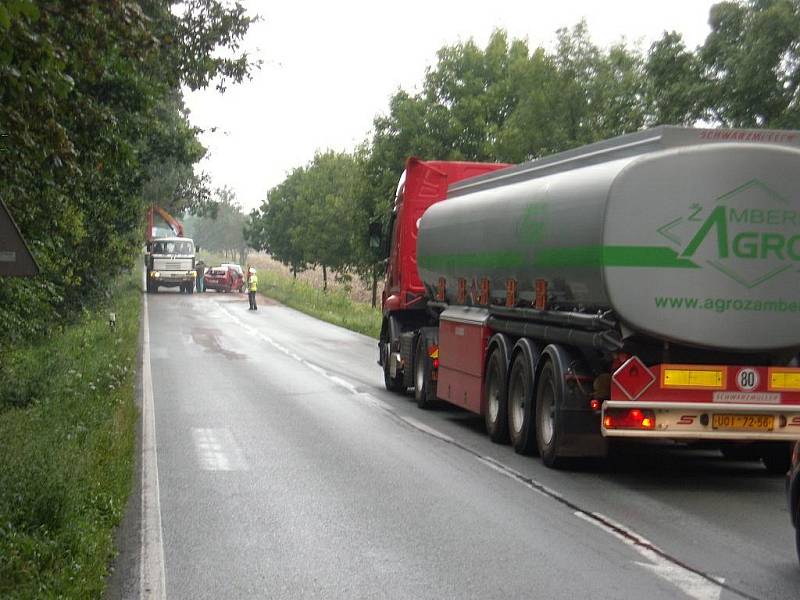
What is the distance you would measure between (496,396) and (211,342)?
19.9m

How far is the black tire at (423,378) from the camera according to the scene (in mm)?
18875

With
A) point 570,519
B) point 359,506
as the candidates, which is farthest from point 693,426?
point 359,506

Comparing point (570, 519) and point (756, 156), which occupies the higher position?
point (756, 156)

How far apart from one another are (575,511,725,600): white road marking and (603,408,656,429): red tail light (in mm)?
2019

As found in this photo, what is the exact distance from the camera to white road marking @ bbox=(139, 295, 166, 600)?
7583 millimetres

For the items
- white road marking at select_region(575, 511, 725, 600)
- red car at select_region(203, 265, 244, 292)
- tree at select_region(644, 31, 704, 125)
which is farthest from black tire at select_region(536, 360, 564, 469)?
red car at select_region(203, 265, 244, 292)

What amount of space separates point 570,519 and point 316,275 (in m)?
92.8

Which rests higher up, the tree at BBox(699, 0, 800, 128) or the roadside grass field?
the tree at BBox(699, 0, 800, 128)

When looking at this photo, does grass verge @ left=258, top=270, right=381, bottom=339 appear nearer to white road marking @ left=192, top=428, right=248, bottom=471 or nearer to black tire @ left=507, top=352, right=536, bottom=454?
white road marking @ left=192, top=428, right=248, bottom=471

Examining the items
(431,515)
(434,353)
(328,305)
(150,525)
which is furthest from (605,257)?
(328,305)

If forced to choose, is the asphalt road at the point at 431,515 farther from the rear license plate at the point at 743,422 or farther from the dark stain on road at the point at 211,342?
the dark stain on road at the point at 211,342

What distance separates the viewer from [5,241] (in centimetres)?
905

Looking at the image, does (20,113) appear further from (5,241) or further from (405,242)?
(405,242)

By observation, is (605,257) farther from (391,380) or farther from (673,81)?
(673,81)
